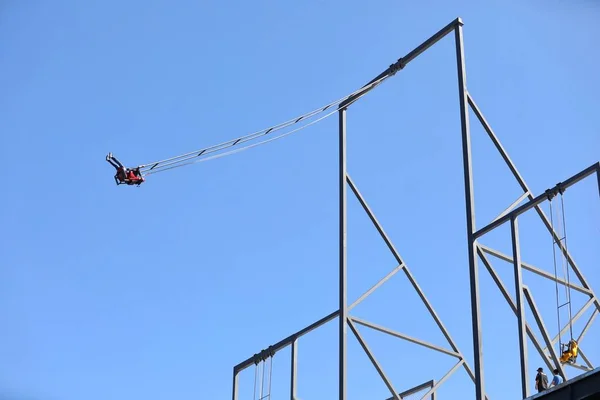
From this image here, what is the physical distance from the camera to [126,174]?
26.4 metres

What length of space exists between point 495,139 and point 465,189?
3.27m

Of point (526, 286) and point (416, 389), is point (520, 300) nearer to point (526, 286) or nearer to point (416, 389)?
point (526, 286)

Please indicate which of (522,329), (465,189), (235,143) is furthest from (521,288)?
(235,143)

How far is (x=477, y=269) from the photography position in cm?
2430

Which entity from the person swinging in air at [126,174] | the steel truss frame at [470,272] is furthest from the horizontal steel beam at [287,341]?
the person swinging in air at [126,174]

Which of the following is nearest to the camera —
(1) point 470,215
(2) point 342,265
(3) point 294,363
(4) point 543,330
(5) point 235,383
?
(4) point 543,330

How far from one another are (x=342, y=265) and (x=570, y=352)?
8374mm

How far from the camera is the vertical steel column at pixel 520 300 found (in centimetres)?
2194

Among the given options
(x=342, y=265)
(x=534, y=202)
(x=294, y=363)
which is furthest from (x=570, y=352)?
(x=294, y=363)

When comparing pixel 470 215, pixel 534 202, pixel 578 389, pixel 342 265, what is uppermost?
pixel 342 265

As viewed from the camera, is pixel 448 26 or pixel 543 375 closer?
pixel 543 375

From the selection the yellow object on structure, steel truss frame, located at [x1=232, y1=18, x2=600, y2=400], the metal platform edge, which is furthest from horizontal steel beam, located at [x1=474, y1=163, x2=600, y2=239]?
the metal platform edge

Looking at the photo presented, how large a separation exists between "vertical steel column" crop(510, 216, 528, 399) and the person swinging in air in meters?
9.13

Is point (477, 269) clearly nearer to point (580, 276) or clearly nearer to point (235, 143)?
point (580, 276)
